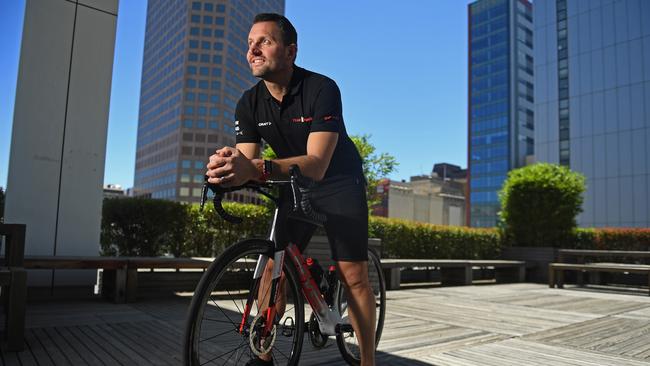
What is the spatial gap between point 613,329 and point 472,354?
222cm

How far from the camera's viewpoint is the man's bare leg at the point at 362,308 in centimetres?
241

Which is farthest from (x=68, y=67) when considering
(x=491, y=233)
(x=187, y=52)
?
(x=187, y=52)

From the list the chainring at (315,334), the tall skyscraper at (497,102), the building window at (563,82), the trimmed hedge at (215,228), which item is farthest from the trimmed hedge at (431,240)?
the tall skyscraper at (497,102)

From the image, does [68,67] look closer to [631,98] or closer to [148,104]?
[631,98]

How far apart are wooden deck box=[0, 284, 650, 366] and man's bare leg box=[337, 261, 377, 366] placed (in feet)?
2.68

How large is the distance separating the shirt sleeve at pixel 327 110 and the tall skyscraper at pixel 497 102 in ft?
317

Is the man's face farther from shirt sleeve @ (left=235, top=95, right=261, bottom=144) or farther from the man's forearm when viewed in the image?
the man's forearm

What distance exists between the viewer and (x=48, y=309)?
16.5 feet

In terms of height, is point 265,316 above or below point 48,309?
above

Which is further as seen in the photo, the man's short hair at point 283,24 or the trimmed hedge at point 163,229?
the trimmed hedge at point 163,229

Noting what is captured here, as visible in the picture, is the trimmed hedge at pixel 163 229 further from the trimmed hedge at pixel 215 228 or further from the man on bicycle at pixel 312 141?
the man on bicycle at pixel 312 141

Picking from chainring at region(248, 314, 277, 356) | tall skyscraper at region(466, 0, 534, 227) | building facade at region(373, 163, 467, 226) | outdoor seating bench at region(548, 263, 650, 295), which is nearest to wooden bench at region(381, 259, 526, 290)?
outdoor seating bench at region(548, 263, 650, 295)

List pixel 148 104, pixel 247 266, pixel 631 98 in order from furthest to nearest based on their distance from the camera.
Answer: pixel 148 104
pixel 631 98
pixel 247 266

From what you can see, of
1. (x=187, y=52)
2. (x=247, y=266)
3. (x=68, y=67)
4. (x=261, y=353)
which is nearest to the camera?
(x=261, y=353)
